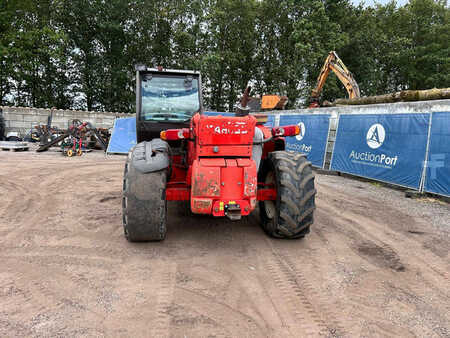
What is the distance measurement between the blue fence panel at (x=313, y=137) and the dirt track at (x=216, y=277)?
18.8ft

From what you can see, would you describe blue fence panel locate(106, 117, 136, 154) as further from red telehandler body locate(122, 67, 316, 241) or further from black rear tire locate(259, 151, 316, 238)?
black rear tire locate(259, 151, 316, 238)

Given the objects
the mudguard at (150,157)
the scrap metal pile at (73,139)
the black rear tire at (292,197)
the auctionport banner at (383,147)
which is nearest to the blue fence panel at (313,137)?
the auctionport banner at (383,147)

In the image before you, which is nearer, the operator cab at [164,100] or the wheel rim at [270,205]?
the wheel rim at [270,205]

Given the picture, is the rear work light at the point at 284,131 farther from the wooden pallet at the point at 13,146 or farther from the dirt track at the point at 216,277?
the wooden pallet at the point at 13,146

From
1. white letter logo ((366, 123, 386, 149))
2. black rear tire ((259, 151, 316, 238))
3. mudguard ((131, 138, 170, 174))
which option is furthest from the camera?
white letter logo ((366, 123, 386, 149))

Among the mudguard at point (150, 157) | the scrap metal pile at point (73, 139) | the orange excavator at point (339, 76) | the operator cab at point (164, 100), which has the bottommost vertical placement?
the scrap metal pile at point (73, 139)

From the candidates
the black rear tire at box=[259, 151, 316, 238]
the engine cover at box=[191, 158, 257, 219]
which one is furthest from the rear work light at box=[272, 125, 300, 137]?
the engine cover at box=[191, 158, 257, 219]

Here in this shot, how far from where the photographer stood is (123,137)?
14.1 meters

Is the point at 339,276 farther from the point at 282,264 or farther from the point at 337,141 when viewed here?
the point at 337,141

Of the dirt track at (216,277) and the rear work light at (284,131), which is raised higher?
the rear work light at (284,131)

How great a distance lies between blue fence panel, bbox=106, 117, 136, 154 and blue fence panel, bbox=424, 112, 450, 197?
1147 cm

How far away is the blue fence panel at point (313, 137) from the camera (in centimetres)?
1084

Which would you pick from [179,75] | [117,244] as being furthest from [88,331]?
[179,75]

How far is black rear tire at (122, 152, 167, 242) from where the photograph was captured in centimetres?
347
